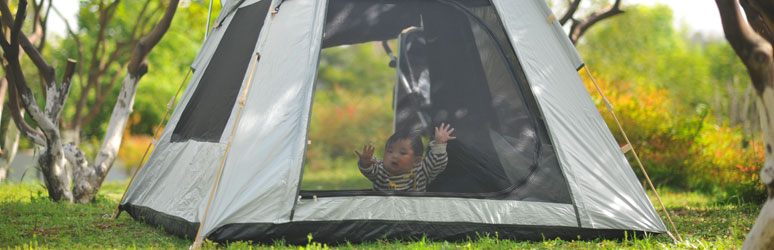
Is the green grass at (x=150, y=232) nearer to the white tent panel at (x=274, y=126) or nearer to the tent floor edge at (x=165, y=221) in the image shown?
the tent floor edge at (x=165, y=221)

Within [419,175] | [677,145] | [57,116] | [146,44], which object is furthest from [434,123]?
[677,145]

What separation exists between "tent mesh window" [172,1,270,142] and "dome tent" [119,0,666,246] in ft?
0.04

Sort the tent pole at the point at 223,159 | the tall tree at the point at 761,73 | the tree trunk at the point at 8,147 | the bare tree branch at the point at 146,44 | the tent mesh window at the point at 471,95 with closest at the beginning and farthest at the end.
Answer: the tall tree at the point at 761,73
the tent pole at the point at 223,159
the tent mesh window at the point at 471,95
the bare tree branch at the point at 146,44
the tree trunk at the point at 8,147

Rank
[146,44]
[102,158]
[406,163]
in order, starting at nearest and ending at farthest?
[406,163]
[102,158]
[146,44]

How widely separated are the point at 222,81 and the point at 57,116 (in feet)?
7.50

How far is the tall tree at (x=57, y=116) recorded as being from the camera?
17.7 feet

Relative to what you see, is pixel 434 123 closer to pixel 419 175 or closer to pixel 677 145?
pixel 419 175

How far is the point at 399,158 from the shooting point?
430 cm

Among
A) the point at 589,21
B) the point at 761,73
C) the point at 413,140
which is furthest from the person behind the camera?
the point at 589,21

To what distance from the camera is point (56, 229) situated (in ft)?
14.0

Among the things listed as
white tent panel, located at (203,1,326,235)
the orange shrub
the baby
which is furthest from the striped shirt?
the orange shrub

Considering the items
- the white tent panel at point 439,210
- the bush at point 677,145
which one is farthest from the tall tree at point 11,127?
the bush at point 677,145

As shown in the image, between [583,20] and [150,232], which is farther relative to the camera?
[583,20]

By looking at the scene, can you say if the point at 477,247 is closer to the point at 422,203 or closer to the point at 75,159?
the point at 422,203
